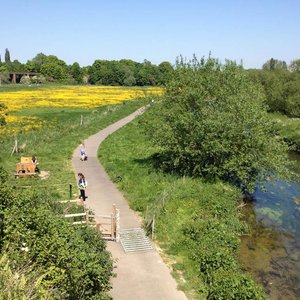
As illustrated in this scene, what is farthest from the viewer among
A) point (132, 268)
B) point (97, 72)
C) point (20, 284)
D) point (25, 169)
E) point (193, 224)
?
point (97, 72)

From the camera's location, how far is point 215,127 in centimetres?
2341

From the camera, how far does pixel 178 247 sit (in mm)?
17422

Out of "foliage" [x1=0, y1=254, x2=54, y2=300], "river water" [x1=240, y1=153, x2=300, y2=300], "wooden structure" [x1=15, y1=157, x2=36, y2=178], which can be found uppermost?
"foliage" [x1=0, y1=254, x2=54, y2=300]

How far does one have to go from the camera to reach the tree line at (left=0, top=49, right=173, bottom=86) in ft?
479

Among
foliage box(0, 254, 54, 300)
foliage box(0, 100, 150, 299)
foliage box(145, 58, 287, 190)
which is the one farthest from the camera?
foliage box(145, 58, 287, 190)

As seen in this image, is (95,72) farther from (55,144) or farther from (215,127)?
(215,127)

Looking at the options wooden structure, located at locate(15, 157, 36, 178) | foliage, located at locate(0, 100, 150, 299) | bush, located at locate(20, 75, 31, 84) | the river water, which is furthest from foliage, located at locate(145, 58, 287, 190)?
bush, located at locate(20, 75, 31, 84)

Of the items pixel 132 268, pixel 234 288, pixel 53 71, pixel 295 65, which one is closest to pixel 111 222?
pixel 132 268

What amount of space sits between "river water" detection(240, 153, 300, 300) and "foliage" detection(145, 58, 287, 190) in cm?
222

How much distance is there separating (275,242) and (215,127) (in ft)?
23.1

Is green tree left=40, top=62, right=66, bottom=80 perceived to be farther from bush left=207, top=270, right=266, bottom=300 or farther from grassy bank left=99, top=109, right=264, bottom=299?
bush left=207, top=270, right=266, bottom=300

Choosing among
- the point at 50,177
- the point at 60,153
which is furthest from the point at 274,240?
the point at 60,153

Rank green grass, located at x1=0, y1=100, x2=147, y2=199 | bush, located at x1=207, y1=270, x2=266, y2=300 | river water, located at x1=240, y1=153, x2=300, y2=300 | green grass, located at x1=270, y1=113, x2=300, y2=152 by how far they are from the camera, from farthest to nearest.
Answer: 1. green grass, located at x1=270, y1=113, x2=300, y2=152
2. green grass, located at x1=0, y1=100, x2=147, y2=199
3. river water, located at x1=240, y1=153, x2=300, y2=300
4. bush, located at x1=207, y1=270, x2=266, y2=300

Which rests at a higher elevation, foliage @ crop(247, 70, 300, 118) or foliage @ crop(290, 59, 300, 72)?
foliage @ crop(290, 59, 300, 72)
